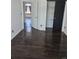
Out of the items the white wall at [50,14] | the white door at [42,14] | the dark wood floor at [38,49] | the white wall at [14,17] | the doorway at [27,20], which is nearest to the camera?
the dark wood floor at [38,49]

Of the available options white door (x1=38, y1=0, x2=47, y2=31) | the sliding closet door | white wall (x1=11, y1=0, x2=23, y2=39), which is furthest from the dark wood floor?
the sliding closet door

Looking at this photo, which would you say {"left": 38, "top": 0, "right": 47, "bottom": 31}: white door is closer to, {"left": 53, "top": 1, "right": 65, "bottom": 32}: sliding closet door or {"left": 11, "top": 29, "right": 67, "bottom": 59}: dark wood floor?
{"left": 53, "top": 1, "right": 65, "bottom": 32}: sliding closet door

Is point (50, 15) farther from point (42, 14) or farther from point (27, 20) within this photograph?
point (27, 20)

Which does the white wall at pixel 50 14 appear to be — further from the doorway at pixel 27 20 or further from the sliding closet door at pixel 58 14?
the doorway at pixel 27 20

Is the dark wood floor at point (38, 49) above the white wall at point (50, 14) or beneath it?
beneath

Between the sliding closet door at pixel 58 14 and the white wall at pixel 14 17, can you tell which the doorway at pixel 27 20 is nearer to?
the white wall at pixel 14 17

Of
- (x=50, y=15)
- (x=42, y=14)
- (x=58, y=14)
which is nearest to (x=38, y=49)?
(x=42, y=14)

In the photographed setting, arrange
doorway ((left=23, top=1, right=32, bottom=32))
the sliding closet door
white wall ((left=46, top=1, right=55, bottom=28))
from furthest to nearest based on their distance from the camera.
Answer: white wall ((left=46, top=1, right=55, bottom=28)), doorway ((left=23, top=1, right=32, bottom=32)), the sliding closet door

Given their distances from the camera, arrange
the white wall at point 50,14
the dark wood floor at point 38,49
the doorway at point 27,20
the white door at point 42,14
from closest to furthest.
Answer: the dark wood floor at point 38,49 → the white door at point 42,14 → the doorway at point 27,20 → the white wall at point 50,14

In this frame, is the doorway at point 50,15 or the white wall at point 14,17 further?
the doorway at point 50,15

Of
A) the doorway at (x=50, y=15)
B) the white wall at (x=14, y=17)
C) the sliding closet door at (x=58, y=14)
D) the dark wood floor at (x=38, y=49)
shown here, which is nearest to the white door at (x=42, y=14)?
the sliding closet door at (x=58, y=14)
